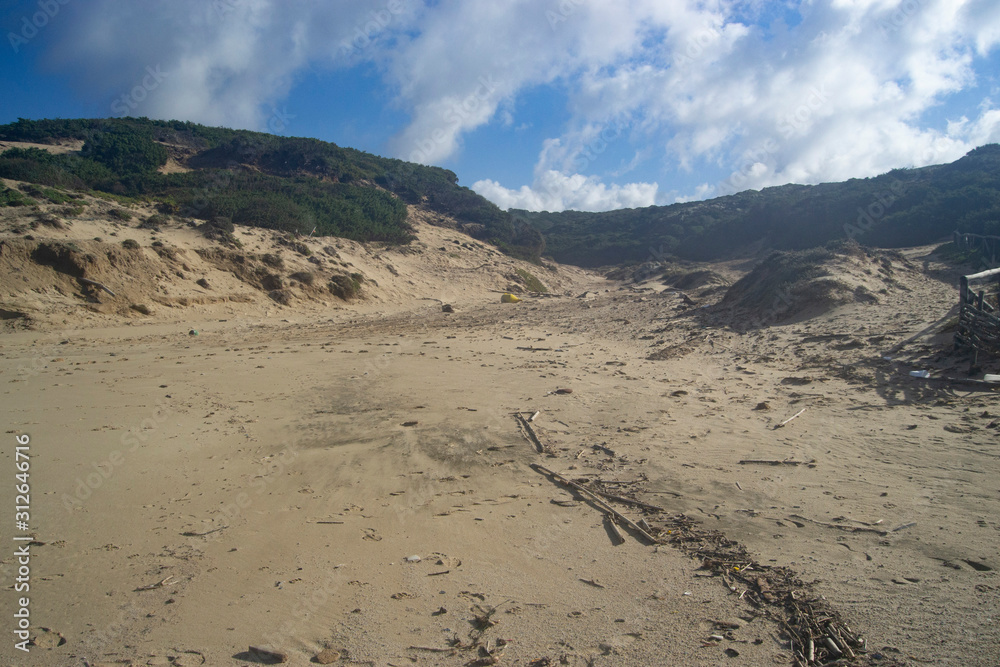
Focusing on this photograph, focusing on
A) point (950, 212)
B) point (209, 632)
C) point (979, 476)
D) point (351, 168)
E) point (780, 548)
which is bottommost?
point (209, 632)

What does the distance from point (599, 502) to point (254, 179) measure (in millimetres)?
31164

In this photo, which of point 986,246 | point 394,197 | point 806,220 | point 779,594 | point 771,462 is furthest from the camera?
point 806,220

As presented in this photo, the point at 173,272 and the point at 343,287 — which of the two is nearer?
the point at 173,272

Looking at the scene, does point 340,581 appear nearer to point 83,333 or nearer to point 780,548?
point 780,548

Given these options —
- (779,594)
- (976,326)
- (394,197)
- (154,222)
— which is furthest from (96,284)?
(394,197)

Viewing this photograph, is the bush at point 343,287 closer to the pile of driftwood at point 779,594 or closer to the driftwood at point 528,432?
the driftwood at point 528,432

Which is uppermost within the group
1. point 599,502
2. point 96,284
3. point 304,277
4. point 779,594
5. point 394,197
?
point 394,197

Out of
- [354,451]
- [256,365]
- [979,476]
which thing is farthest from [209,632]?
[256,365]

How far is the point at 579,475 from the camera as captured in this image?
16.0ft

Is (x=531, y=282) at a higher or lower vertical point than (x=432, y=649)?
higher

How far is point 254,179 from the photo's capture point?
29516 millimetres

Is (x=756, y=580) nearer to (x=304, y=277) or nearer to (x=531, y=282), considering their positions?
(x=304, y=277)

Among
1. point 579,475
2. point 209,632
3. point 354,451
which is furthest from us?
point 354,451

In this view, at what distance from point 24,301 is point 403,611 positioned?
48.6ft
